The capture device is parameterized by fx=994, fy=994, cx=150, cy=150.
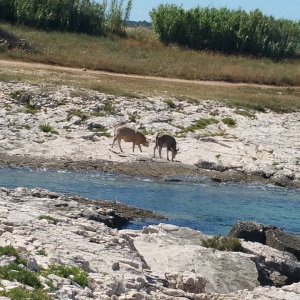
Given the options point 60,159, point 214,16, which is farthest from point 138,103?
point 214,16

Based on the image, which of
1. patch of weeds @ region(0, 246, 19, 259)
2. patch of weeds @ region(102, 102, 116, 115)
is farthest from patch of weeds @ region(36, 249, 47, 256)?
patch of weeds @ region(102, 102, 116, 115)

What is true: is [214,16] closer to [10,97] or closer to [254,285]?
[10,97]

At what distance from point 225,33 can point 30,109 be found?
34348 mm

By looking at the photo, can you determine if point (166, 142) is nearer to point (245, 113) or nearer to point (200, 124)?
point (200, 124)

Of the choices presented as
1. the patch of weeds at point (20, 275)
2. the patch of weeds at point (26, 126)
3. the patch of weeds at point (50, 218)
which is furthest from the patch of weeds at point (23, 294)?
the patch of weeds at point (26, 126)

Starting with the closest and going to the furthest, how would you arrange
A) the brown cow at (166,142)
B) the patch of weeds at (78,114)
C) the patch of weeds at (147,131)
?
the brown cow at (166,142)
the patch of weeds at (147,131)
the patch of weeds at (78,114)

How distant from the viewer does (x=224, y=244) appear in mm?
18844

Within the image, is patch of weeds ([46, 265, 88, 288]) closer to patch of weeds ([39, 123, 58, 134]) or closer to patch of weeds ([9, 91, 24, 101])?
patch of weeds ([39, 123, 58, 134])

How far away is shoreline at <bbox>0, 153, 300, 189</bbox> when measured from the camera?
3166 centimetres

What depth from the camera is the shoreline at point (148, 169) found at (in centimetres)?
3166

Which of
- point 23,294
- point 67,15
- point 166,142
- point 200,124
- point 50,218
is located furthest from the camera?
point 67,15

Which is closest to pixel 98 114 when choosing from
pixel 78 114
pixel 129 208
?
pixel 78 114

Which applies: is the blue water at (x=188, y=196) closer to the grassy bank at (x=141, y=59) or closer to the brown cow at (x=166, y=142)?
the brown cow at (x=166, y=142)

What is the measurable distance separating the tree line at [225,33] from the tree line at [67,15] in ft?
10.3
